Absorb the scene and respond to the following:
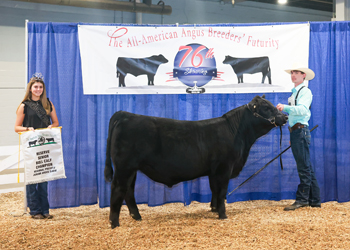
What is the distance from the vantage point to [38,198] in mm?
3982

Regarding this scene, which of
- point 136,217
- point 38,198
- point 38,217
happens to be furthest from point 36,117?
point 136,217

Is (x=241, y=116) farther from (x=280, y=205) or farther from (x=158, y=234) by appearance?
(x=158, y=234)

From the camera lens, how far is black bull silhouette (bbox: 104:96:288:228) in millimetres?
3512

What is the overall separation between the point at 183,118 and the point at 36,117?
1830 mm

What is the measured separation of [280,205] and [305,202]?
0.37 metres

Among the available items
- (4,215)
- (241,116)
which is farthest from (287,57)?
(4,215)

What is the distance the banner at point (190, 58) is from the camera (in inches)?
168

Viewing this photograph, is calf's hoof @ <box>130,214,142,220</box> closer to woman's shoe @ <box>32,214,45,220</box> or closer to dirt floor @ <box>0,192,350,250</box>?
dirt floor @ <box>0,192,350,250</box>

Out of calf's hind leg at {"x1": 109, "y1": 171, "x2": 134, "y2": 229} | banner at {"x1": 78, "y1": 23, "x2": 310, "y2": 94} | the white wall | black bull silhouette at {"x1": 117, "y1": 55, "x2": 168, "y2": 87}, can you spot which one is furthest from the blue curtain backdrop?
the white wall

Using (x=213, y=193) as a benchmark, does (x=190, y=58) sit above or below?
above

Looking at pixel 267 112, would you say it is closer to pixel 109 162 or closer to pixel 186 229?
pixel 186 229

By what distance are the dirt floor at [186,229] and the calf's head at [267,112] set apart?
3.68 feet

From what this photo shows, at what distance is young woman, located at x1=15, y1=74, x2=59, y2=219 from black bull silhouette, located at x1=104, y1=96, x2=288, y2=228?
0.90 meters

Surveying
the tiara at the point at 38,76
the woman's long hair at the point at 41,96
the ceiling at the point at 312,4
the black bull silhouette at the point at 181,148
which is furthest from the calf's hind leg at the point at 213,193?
the ceiling at the point at 312,4
